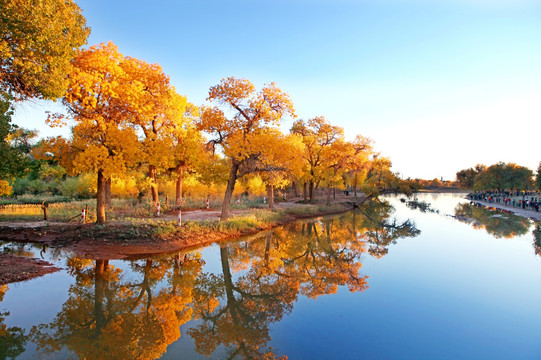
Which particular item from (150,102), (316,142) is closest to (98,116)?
(150,102)

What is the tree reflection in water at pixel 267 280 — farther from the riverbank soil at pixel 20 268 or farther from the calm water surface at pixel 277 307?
the riverbank soil at pixel 20 268

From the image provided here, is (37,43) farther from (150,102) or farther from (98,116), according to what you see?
(150,102)

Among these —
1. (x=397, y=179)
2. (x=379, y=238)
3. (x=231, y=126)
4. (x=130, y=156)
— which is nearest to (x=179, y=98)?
(x=231, y=126)

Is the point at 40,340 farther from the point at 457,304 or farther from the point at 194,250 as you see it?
the point at 457,304

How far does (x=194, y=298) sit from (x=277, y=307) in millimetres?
2556

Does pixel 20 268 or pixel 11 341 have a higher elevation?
pixel 20 268

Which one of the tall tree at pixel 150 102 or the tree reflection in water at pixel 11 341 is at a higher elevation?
the tall tree at pixel 150 102

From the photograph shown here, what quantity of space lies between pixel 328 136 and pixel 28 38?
33.4 metres

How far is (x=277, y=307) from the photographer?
8773 millimetres

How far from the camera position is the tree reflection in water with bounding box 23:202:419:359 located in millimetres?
6562

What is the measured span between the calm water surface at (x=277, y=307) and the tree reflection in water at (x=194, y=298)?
42 mm

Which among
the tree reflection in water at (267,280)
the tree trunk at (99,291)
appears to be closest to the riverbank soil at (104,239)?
the tree trunk at (99,291)

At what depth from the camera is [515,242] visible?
63.9 feet

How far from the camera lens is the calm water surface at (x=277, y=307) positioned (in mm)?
6508
